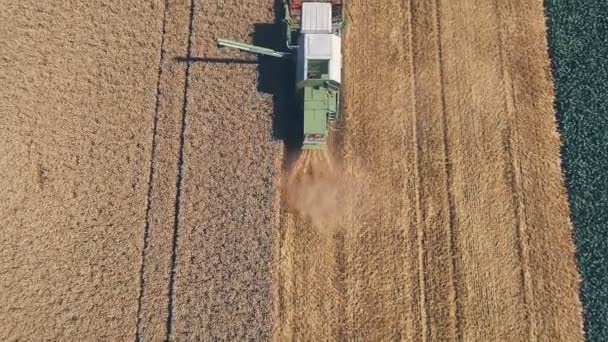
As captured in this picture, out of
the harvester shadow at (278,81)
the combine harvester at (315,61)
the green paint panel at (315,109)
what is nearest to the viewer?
the green paint panel at (315,109)

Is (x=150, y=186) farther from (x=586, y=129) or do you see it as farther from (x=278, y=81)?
(x=586, y=129)

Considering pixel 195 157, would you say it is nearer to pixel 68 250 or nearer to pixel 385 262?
pixel 68 250

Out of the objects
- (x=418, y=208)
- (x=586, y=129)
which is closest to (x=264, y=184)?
(x=418, y=208)

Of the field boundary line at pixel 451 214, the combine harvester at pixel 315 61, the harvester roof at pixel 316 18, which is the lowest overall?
the field boundary line at pixel 451 214

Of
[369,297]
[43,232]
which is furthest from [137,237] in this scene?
[369,297]

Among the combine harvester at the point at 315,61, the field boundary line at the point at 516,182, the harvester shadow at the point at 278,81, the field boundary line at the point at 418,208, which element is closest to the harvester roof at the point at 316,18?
the combine harvester at the point at 315,61

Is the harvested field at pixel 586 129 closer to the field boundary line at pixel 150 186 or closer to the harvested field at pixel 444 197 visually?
the harvested field at pixel 444 197
